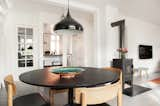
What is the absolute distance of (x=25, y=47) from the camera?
4.45m

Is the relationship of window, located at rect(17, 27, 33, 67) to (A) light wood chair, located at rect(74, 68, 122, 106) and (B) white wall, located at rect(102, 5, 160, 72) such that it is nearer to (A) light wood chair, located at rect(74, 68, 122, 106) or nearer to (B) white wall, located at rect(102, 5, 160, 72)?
(B) white wall, located at rect(102, 5, 160, 72)

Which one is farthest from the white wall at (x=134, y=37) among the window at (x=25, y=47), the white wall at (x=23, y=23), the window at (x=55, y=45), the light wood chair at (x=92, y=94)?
the window at (x=55, y=45)

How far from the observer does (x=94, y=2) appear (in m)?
3.98

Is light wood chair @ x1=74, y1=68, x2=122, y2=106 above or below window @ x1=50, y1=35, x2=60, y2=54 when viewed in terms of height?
below

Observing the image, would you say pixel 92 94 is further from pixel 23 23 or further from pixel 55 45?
pixel 55 45

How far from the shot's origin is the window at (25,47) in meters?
4.38

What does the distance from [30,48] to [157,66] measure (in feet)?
20.2

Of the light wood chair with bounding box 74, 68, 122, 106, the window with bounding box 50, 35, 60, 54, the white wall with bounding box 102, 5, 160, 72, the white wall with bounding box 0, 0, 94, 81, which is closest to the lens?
the light wood chair with bounding box 74, 68, 122, 106

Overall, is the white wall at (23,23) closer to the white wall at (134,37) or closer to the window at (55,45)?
the white wall at (134,37)

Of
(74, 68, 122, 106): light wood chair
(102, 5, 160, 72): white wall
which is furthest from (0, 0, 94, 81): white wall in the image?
(74, 68, 122, 106): light wood chair

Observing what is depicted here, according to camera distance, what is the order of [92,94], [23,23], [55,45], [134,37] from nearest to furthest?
[92,94] < [23,23] < [134,37] < [55,45]

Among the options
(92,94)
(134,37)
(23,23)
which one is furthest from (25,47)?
(134,37)

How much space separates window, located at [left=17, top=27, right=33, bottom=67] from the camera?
438cm

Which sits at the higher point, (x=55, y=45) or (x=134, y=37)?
(x=134, y=37)
